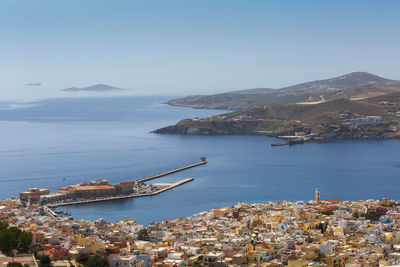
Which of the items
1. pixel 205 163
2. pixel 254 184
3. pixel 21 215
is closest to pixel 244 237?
pixel 21 215

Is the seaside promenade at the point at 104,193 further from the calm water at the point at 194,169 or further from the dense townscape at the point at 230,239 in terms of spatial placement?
the dense townscape at the point at 230,239

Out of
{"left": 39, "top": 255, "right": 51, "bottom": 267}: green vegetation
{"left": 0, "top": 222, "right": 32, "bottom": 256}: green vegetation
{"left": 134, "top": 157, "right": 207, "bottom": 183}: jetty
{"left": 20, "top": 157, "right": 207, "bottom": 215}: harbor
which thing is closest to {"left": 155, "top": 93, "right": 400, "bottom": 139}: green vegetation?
{"left": 134, "top": 157, "right": 207, "bottom": 183}: jetty

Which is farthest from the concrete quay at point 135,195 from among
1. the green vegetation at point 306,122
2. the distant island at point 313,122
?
the green vegetation at point 306,122

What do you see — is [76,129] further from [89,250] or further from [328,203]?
[89,250]

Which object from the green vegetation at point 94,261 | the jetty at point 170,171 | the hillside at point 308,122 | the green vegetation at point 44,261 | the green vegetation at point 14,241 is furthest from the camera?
the hillside at point 308,122

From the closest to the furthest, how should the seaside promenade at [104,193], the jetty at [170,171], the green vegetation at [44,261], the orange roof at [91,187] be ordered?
the green vegetation at [44,261], the seaside promenade at [104,193], the orange roof at [91,187], the jetty at [170,171]

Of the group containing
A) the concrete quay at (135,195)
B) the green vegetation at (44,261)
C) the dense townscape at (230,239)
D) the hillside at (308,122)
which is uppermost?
the hillside at (308,122)

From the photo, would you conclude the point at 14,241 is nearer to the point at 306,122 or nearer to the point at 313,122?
the point at 313,122
